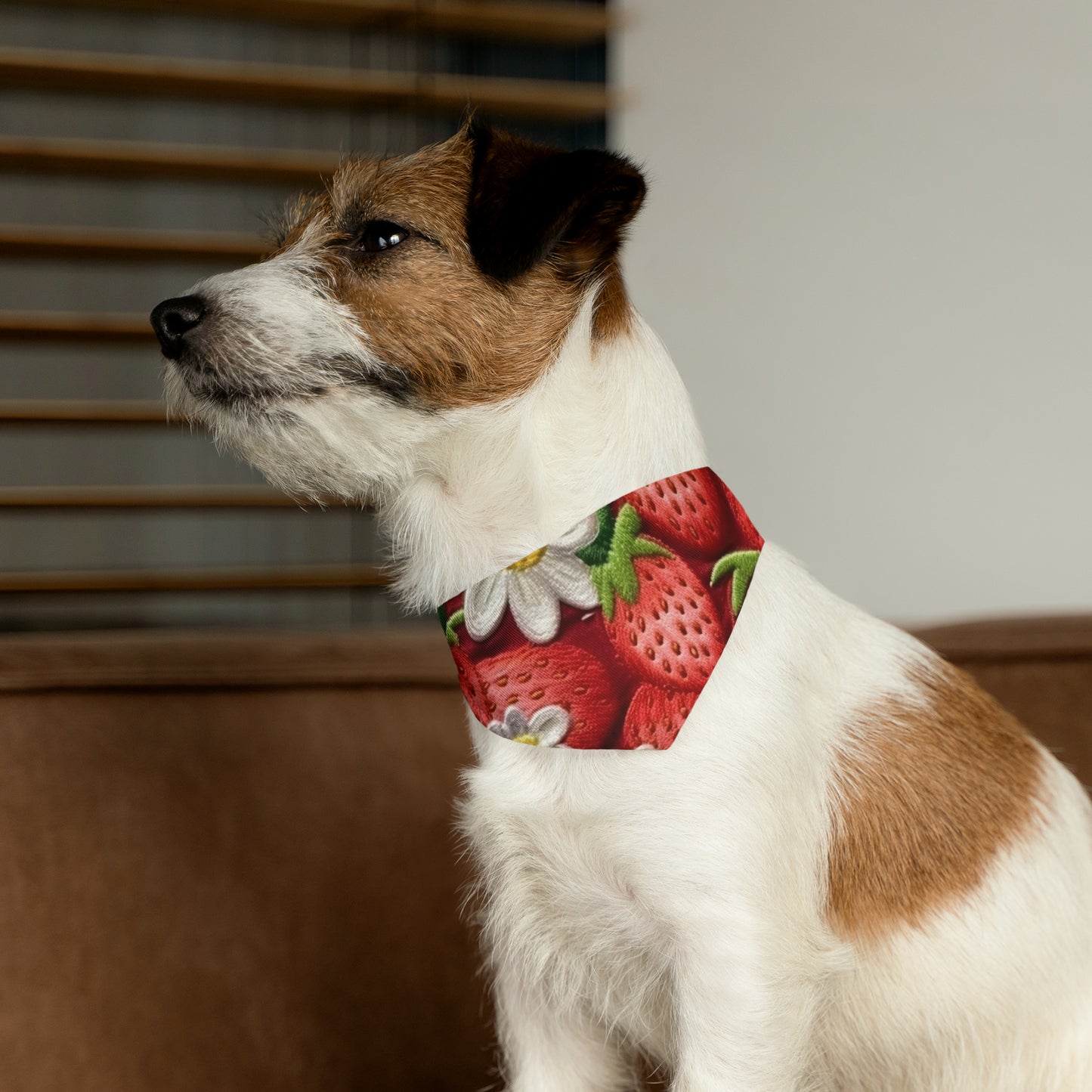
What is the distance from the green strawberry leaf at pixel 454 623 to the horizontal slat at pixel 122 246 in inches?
117

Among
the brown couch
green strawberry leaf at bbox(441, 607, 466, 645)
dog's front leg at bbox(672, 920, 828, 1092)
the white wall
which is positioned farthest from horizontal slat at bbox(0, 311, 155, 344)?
dog's front leg at bbox(672, 920, 828, 1092)

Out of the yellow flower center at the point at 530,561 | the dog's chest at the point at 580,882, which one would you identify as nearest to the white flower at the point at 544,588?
the yellow flower center at the point at 530,561

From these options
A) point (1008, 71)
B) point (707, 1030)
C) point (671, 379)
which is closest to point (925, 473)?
point (1008, 71)

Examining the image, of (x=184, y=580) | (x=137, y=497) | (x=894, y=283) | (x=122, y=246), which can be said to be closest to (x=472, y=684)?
(x=894, y=283)

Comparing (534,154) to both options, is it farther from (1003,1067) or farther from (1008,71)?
(1008,71)

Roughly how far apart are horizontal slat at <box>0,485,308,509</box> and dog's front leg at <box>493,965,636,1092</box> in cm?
280

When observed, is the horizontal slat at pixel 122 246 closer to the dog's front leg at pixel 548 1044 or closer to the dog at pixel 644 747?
the dog at pixel 644 747

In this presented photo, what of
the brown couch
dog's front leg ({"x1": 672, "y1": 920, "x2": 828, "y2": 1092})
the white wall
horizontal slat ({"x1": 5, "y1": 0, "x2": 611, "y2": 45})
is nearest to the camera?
dog's front leg ({"x1": 672, "y1": 920, "x2": 828, "y2": 1092})

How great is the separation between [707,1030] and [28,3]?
406cm

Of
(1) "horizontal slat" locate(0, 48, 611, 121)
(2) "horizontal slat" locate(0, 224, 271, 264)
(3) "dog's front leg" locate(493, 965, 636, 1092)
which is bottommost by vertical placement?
(3) "dog's front leg" locate(493, 965, 636, 1092)

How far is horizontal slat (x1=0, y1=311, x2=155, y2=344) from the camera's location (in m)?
3.71

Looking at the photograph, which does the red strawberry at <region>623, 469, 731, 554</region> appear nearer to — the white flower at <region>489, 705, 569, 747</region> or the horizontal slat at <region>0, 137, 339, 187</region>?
the white flower at <region>489, 705, 569, 747</region>

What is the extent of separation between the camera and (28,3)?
12.5 ft

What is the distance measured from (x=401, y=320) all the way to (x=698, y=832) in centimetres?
46
